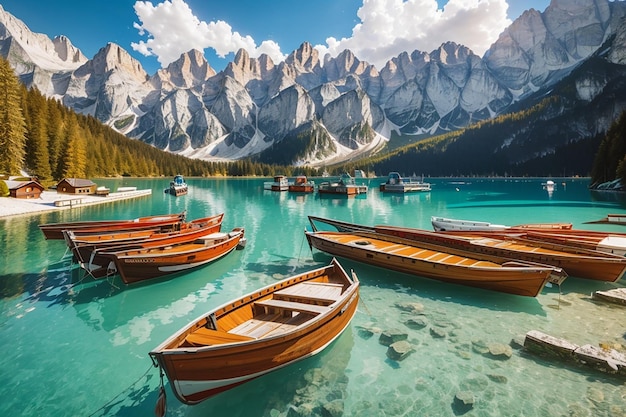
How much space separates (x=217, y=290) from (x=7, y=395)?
9.39 meters

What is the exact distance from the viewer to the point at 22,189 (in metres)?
54.2

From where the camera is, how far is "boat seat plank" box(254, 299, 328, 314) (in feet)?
33.8

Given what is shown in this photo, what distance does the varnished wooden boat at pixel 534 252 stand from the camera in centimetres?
1686

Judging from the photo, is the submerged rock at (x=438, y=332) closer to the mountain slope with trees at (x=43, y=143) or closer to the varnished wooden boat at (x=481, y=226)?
the varnished wooden boat at (x=481, y=226)

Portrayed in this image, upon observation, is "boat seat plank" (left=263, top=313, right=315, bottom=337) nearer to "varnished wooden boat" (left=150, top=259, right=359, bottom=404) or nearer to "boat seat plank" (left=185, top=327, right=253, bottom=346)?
"varnished wooden boat" (left=150, top=259, right=359, bottom=404)

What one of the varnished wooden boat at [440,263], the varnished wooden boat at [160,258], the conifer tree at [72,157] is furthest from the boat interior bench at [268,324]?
the conifer tree at [72,157]

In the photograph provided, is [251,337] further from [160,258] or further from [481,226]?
[481,226]

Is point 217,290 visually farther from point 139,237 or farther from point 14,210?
point 14,210

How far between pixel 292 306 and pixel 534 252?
1535 cm

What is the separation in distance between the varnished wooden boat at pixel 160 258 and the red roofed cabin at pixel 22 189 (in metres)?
52.5

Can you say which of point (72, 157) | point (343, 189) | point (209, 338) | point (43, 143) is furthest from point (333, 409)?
point (72, 157)

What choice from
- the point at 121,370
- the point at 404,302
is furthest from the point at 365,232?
the point at 121,370

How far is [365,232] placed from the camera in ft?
83.3

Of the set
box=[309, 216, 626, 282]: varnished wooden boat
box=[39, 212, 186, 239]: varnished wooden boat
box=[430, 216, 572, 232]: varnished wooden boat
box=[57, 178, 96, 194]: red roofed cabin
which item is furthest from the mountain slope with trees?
box=[430, 216, 572, 232]: varnished wooden boat
